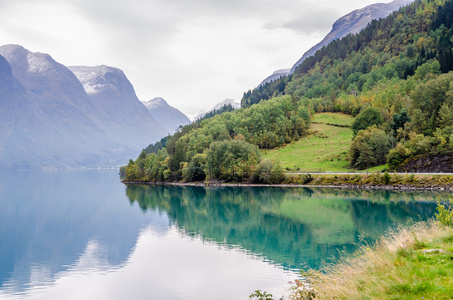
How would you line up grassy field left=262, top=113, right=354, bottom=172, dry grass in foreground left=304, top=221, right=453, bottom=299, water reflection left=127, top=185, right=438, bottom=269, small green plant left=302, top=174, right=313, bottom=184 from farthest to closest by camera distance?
1. grassy field left=262, top=113, right=354, bottom=172
2. small green plant left=302, top=174, right=313, bottom=184
3. water reflection left=127, top=185, right=438, bottom=269
4. dry grass in foreground left=304, top=221, right=453, bottom=299

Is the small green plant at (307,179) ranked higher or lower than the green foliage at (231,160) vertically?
lower

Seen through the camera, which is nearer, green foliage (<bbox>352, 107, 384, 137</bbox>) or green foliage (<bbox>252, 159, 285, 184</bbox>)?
green foliage (<bbox>252, 159, 285, 184</bbox>)

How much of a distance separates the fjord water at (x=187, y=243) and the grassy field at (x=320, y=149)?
3717 cm

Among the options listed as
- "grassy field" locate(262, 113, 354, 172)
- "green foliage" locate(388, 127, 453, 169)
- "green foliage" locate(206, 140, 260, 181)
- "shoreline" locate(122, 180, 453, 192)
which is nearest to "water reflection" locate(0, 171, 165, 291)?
"shoreline" locate(122, 180, 453, 192)

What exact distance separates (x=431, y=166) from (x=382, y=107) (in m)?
62.5

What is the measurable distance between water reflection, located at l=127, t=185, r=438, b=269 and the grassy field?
1228 inches

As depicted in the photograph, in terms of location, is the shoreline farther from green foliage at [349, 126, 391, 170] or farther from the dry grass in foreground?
the dry grass in foreground

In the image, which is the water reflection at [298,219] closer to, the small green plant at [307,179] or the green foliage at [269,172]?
the small green plant at [307,179]

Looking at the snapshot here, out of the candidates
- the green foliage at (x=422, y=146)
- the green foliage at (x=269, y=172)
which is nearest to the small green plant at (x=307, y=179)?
the green foliage at (x=269, y=172)

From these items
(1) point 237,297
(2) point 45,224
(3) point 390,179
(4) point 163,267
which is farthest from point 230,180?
(1) point 237,297

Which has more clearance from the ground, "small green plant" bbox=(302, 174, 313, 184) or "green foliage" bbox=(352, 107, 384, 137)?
"green foliage" bbox=(352, 107, 384, 137)

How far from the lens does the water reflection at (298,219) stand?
38.4m

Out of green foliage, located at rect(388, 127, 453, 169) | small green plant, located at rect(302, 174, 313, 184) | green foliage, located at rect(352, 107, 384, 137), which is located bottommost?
small green plant, located at rect(302, 174, 313, 184)

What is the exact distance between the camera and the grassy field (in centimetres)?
12244
